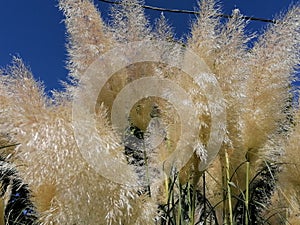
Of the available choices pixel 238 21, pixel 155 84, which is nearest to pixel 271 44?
pixel 238 21

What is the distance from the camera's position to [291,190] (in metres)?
2.44

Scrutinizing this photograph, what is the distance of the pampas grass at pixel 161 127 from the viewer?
4.85ft

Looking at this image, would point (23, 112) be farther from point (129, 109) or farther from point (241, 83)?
point (241, 83)

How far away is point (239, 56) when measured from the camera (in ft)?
6.70

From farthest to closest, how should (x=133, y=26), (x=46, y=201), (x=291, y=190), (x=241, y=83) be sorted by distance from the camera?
(x=291, y=190)
(x=133, y=26)
(x=241, y=83)
(x=46, y=201)

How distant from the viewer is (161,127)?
224 cm

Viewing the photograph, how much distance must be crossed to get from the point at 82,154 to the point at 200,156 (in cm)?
57

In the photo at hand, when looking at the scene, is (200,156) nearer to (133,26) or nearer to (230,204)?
(230,204)

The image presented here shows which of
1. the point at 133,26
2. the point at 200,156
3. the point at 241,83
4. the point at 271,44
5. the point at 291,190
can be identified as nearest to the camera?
the point at 200,156

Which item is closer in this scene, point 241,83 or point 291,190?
point 241,83

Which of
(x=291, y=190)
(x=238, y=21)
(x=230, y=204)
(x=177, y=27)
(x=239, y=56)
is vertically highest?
(x=177, y=27)

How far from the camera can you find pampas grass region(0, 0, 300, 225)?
58.2 inches

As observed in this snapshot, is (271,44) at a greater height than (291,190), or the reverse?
(271,44)

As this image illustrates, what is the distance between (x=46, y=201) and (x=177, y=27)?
4.31ft
